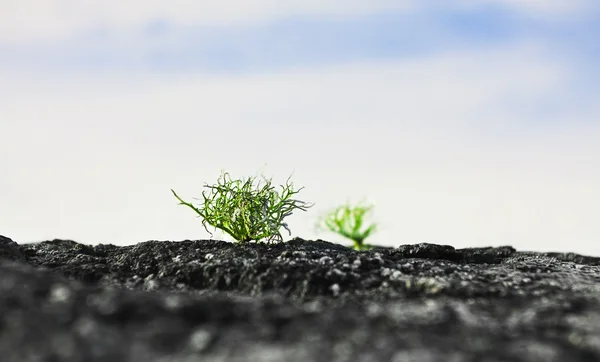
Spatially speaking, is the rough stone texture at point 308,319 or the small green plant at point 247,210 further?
the small green plant at point 247,210

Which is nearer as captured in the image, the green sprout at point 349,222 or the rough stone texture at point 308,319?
the rough stone texture at point 308,319

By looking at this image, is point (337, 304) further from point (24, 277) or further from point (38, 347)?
point (38, 347)

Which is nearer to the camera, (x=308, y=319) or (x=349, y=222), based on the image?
(x=308, y=319)

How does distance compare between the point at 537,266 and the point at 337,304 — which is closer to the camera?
the point at 337,304

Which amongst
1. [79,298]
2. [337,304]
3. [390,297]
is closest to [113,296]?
[79,298]

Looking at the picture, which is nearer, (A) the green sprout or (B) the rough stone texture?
(B) the rough stone texture

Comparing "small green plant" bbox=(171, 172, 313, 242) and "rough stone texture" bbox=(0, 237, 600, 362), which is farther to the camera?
"small green plant" bbox=(171, 172, 313, 242)

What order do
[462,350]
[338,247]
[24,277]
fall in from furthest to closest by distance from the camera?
→ 1. [338,247]
2. [24,277]
3. [462,350]

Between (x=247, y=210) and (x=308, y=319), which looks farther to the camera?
(x=247, y=210)
